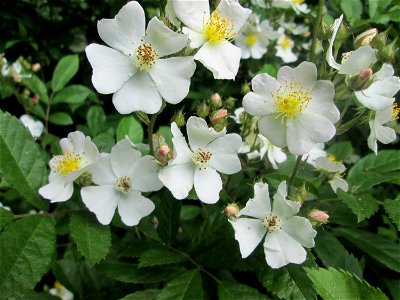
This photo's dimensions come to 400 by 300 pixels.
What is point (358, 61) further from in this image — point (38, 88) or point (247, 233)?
point (38, 88)

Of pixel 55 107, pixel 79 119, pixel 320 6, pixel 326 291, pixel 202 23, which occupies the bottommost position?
pixel 79 119

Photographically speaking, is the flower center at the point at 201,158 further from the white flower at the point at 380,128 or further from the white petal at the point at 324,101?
the white flower at the point at 380,128

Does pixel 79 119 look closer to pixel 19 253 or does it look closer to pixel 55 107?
pixel 55 107

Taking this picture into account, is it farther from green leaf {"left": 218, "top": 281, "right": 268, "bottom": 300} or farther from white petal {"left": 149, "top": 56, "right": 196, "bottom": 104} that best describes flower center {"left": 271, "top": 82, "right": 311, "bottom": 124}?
green leaf {"left": 218, "top": 281, "right": 268, "bottom": 300}

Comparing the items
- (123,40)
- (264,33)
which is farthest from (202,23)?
(264,33)

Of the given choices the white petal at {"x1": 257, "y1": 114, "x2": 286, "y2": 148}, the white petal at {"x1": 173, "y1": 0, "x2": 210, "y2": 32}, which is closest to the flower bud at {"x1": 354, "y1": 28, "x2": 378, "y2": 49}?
the white petal at {"x1": 257, "y1": 114, "x2": 286, "y2": 148}

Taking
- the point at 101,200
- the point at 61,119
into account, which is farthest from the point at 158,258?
the point at 61,119
